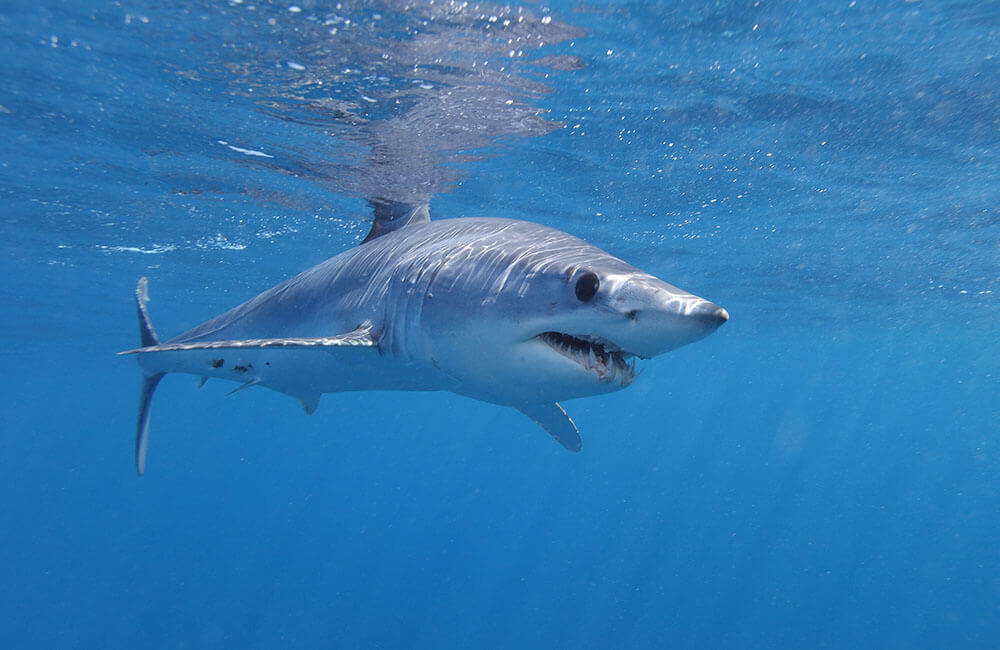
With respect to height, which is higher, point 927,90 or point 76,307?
point 927,90

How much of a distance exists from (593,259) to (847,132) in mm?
10191

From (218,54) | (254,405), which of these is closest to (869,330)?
(218,54)

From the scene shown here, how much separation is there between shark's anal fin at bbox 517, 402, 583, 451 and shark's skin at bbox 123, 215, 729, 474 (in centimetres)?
2

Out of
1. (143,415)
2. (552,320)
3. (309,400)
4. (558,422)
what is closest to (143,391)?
(143,415)

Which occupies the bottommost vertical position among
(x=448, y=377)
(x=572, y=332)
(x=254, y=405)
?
(x=254, y=405)

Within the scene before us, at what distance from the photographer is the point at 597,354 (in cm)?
296

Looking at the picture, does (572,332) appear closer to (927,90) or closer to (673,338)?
(673,338)

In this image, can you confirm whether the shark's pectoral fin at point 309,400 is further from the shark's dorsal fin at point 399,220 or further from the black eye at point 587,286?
the black eye at point 587,286

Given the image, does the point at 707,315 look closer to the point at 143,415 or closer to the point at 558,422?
the point at 558,422

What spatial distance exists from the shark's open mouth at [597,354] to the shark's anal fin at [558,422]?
1.75 m

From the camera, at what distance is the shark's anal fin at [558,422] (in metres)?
4.94

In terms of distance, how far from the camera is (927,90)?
9.55 metres

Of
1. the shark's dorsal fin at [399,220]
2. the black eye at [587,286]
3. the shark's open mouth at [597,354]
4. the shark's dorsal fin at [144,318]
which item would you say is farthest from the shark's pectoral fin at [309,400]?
the black eye at [587,286]

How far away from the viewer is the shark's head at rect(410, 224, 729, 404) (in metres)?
2.53
